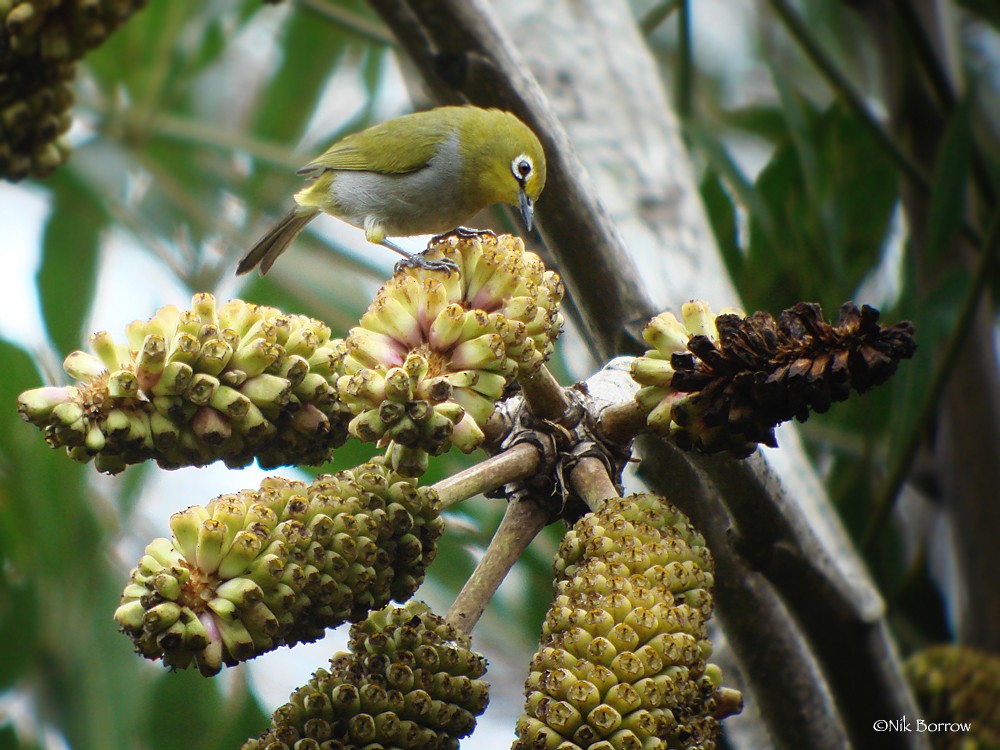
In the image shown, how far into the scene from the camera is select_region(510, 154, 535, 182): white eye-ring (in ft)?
6.24

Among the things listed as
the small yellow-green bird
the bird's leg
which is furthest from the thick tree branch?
the small yellow-green bird

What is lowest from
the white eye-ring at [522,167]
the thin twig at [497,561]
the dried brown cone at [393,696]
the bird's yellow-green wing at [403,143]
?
the dried brown cone at [393,696]

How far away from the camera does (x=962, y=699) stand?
1872 millimetres

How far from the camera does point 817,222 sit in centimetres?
222

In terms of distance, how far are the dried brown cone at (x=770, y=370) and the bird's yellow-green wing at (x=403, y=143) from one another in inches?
58.3

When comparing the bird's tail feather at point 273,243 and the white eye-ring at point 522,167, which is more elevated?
the bird's tail feather at point 273,243

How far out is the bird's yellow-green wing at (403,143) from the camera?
85.5 inches

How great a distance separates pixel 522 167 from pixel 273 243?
686 mm

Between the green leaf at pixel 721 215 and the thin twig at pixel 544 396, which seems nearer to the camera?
the thin twig at pixel 544 396

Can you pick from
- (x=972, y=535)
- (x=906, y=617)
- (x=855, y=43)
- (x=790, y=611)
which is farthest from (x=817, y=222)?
(x=855, y=43)

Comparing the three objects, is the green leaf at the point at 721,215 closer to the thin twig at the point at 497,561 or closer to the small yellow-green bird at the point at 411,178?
the small yellow-green bird at the point at 411,178

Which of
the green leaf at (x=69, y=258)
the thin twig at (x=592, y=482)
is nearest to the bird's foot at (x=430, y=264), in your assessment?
the thin twig at (x=592, y=482)

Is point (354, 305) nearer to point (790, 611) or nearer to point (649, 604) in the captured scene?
point (790, 611)

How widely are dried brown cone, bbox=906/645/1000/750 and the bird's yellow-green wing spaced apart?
4.85 feet
